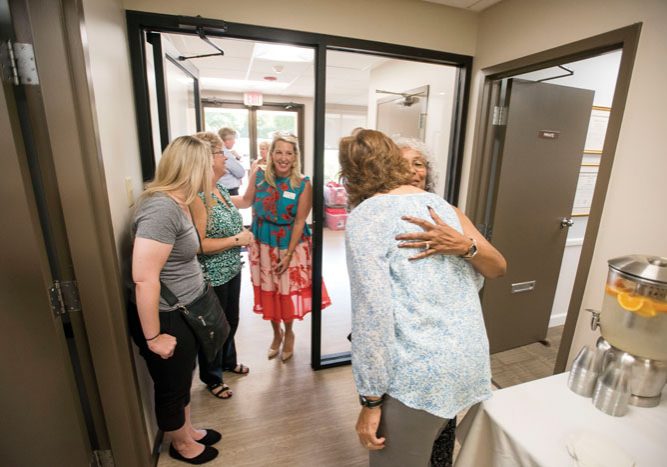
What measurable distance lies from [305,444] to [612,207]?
1.83m

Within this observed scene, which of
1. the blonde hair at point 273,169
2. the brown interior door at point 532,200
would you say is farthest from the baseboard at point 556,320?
the blonde hair at point 273,169

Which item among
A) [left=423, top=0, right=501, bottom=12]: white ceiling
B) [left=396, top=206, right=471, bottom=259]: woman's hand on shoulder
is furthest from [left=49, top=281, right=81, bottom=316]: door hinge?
[left=423, top=0, right=501, bottom=12]: white ceiling

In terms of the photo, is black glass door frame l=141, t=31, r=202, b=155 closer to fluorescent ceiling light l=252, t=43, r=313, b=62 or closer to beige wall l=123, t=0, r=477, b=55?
beige wall l=123, t=0, r=477, b=55

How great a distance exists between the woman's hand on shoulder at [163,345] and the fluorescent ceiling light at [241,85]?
14.4ft

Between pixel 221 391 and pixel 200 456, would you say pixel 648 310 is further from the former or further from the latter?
pixel 221 391

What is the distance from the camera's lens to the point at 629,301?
1.02 meters

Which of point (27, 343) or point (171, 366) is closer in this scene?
point (27, 343)

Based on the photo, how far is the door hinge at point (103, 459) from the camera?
1361 millimetres

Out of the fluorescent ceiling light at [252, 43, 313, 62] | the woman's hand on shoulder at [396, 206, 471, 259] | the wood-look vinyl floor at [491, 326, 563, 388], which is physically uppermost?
the fluorescent ceiling light at [252, 43, 313, 62]

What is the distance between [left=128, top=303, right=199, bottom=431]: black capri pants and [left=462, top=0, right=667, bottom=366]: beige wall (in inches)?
70.5

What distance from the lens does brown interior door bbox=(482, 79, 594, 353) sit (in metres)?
2.26

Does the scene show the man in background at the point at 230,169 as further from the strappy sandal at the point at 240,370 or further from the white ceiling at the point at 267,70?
the strappy sandal at the point at 240,370

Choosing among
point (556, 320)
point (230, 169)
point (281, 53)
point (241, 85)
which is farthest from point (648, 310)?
point (241, 85)

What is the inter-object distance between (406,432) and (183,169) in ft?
4.01
